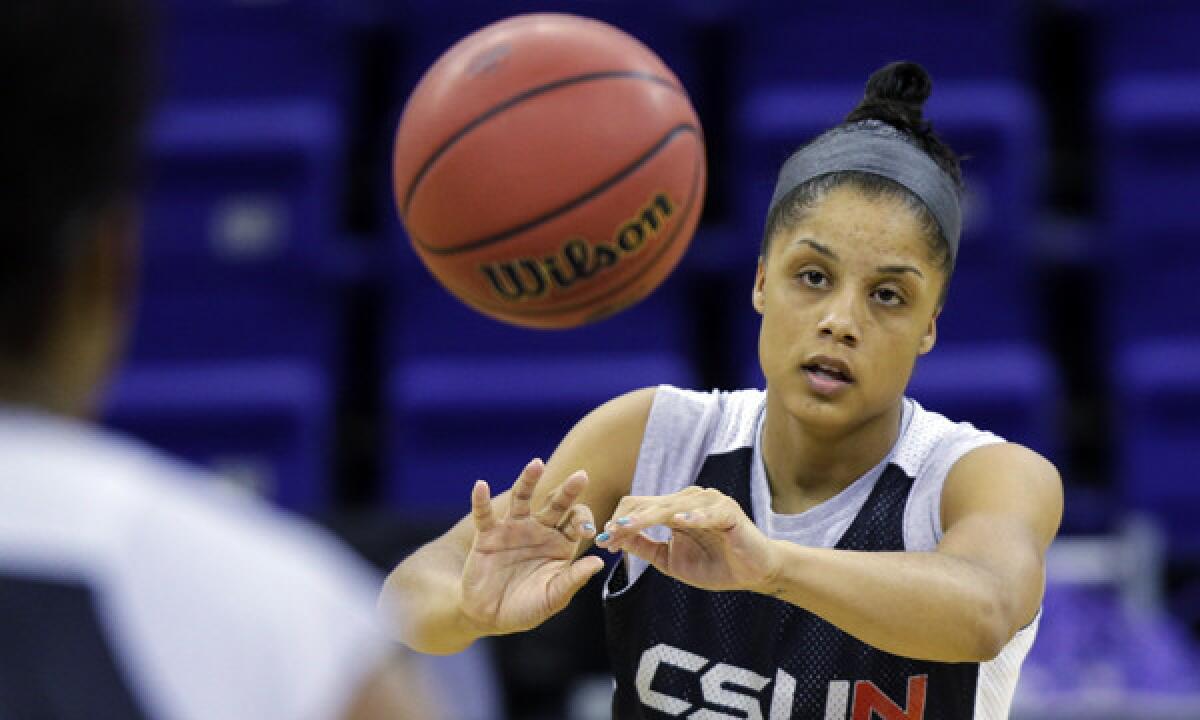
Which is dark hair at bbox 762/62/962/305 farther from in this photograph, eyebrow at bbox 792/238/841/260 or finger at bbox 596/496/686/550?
finger at bbox 596/496/686/550

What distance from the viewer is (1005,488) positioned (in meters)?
2.57

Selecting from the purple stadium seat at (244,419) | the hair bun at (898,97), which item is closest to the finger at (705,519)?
the hair bun at (898,97)

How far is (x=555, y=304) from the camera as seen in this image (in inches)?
114

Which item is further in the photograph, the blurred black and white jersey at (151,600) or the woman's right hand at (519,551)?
the woman's right hand at (519,551)

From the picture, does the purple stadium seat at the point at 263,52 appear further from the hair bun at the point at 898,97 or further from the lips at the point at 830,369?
the lips at the point at 830,369

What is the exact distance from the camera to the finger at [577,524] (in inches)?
100

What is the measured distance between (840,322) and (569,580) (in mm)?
567

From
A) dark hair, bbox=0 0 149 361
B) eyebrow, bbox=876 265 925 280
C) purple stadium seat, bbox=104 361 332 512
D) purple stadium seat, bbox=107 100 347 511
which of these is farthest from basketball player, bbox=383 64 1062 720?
purple stadium seat, bbox=107 100 347 511

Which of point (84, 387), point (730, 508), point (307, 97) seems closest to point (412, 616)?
point (730, 508)

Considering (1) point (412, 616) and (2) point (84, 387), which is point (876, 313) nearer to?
(1) point (412, 616)

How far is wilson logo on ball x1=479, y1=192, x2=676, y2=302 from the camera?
2.87 metres

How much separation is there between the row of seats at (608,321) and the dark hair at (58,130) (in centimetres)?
484

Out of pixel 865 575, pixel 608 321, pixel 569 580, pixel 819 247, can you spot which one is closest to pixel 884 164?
pixel 819 247

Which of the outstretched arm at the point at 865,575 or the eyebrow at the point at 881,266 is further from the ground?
the eyebrow at the point at 881,266
